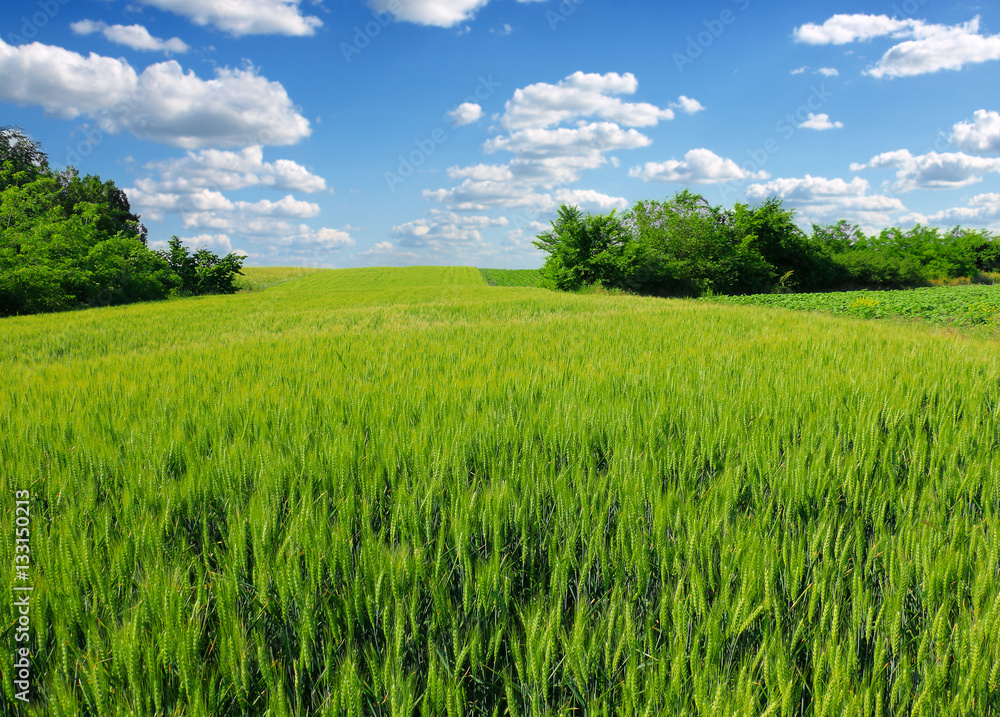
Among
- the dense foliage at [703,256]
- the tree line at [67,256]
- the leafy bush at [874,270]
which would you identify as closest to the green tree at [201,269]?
the tree line at [67,256]

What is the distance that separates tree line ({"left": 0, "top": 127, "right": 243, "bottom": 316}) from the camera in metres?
17.5

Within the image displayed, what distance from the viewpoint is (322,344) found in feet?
20.7

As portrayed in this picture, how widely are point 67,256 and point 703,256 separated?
112ft

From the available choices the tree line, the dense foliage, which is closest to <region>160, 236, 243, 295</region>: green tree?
the tree line

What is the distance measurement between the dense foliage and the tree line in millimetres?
23845

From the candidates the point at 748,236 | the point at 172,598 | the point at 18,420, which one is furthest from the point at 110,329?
the point at 748,236

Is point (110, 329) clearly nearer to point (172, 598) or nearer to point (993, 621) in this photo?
point (172, 598)

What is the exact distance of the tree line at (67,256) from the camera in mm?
17547

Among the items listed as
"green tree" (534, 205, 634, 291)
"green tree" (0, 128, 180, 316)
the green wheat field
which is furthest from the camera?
"green tree" (534, 205, 634, 291)

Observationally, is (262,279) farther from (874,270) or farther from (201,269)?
(874,270)

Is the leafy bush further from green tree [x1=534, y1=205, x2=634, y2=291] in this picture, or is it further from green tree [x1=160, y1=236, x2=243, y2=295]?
green tree [x1=160, y1=236, x2=243, y2=295]

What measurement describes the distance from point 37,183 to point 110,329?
58.4ft

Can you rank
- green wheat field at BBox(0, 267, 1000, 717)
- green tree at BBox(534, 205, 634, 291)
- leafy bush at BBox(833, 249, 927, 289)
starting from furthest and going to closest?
leafy bush at BBox(833, 249, 927, 289) → green tree at BBox(534, 205, 634, 291) → green wheat field at BBox(0, 267, 1000, 717)

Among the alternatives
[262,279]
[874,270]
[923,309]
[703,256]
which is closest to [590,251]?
[703,256]
